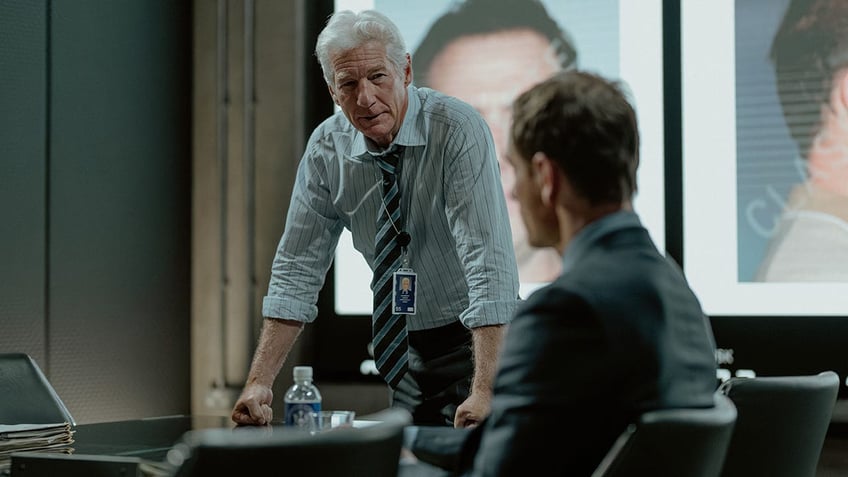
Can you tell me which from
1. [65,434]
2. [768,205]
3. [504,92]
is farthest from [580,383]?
[504,92]

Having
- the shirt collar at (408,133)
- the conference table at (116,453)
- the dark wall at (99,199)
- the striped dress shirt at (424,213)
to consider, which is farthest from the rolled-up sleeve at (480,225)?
the dark wall at (99,199)

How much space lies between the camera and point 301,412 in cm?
203

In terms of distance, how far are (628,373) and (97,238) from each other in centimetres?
312

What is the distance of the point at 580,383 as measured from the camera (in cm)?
126

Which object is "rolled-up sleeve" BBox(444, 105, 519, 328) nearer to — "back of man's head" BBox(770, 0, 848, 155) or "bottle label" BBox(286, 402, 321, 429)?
"bottle label" BBox(286, 402, 321, 429)

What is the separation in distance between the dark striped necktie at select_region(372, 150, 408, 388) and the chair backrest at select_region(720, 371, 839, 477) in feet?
3.13

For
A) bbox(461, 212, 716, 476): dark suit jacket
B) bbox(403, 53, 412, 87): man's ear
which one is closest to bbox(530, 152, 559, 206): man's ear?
bbox(461, 212, 716, 476): dark suit jacket

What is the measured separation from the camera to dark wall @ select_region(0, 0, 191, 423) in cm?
366

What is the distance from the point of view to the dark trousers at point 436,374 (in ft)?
8.42

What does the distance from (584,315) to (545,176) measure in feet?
0.79

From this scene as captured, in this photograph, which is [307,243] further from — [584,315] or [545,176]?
[584,315]

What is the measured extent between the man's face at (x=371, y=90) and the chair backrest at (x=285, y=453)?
Answer: 1366 mm

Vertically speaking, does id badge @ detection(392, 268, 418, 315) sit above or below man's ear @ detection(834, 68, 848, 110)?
below

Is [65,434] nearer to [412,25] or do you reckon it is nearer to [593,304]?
[593,304]
